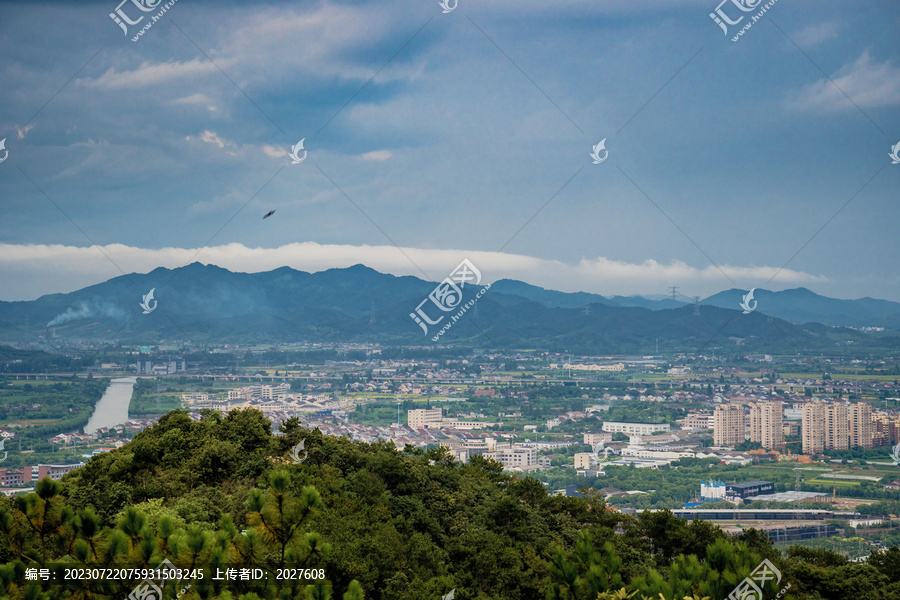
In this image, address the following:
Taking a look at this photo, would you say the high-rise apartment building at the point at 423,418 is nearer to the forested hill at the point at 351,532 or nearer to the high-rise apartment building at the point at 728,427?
the high-rise apartment building at the point at 728,427

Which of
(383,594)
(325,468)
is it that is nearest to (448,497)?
(325,468)

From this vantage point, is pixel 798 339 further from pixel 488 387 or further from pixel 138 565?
pixel 138 565

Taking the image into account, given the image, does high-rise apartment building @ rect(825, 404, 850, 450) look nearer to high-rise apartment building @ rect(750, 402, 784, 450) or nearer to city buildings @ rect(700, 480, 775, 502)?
high-rise apartment building @ rect(750, 402, 784, 450)

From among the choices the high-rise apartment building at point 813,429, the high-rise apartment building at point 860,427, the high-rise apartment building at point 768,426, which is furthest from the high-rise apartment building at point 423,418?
the high-rise apartment building at point 860,427

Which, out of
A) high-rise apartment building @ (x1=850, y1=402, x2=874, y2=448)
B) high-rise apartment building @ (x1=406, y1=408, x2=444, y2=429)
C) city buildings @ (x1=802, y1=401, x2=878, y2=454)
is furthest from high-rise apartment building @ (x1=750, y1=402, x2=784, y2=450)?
high-rise apartment building @ (x1=406, y1=408, x2=444, y2=429)

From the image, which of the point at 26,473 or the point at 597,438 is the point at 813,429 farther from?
the point at 26,473

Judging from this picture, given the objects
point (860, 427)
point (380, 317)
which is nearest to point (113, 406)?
point (860, 427)
